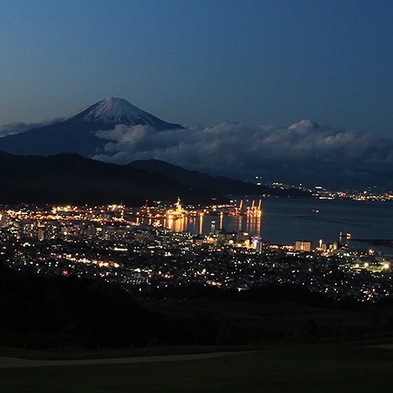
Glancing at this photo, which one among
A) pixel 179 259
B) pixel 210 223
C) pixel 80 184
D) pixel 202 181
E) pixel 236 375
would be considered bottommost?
pixel 179 259

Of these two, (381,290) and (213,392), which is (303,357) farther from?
(381,290)

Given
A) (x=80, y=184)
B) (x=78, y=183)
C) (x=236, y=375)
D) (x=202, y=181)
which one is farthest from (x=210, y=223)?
(x=236, y=375)

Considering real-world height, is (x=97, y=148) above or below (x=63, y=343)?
above

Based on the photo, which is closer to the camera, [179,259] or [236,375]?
[236,375]

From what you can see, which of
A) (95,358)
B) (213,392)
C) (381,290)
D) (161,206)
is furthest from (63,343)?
(161,206)

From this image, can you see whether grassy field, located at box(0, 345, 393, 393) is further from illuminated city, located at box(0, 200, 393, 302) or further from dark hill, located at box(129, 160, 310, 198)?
dark hill, located at box(129, 160, 310, 198)

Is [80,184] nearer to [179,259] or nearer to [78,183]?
[78,183]
